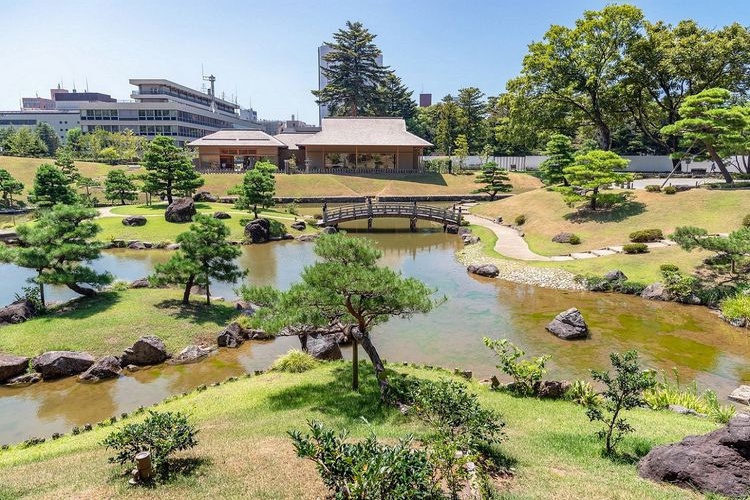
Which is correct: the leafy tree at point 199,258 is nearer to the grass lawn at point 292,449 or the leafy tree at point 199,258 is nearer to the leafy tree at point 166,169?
the grass lawn at point 292,449

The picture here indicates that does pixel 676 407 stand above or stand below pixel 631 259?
below

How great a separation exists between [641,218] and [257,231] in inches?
992

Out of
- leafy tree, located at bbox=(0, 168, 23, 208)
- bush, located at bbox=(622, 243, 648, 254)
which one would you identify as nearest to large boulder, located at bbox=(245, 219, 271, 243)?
bush, located at bbox=(622, 243, 648, 254)

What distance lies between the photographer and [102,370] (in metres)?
13.6

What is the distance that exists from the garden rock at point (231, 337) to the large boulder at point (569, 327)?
11.1 metres

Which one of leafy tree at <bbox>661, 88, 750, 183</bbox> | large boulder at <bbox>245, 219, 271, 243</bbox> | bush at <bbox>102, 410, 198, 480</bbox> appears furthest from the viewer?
large boulder at <bbox>245, 219, 271, 243</bbox>

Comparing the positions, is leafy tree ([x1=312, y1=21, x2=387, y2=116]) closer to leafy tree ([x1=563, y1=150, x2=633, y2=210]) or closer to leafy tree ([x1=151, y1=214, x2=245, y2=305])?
leafy tree ([x1=563, y1=150, x2=633, y2=210])

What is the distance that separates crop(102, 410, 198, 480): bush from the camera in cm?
687

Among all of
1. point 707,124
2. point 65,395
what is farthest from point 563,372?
point 707,124

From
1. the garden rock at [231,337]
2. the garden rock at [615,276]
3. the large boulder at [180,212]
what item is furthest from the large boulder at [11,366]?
the garden rock at [615,276]

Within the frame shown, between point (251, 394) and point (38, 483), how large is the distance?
4952mm

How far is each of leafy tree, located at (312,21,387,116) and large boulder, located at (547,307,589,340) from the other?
2414 inches

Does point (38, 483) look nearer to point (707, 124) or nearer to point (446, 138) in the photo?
point (707, 124)

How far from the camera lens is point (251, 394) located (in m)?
11.6
